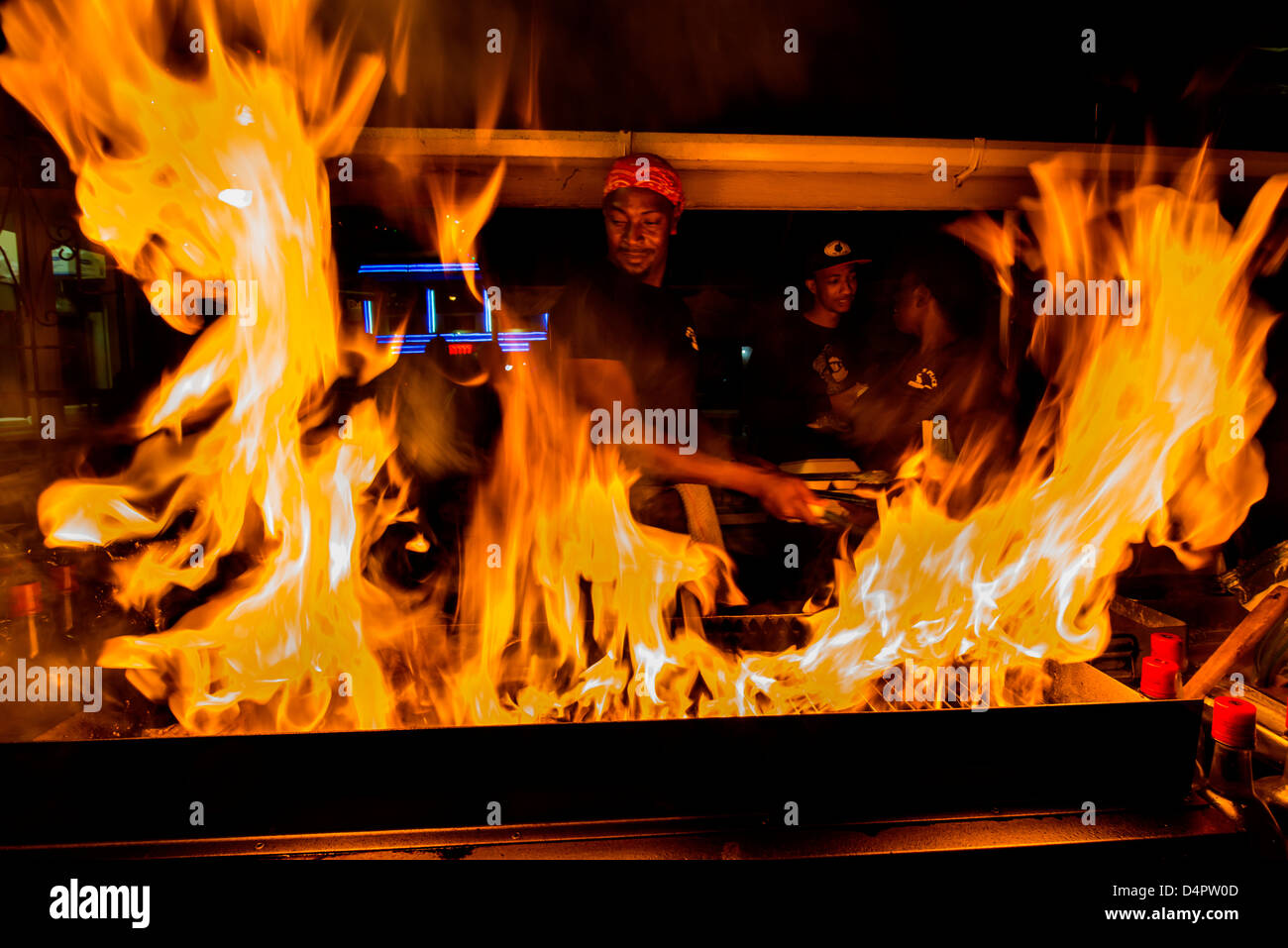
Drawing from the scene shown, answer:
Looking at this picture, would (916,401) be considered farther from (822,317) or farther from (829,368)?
(822,317)

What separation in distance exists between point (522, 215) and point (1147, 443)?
4.18m

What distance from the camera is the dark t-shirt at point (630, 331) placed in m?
3.80

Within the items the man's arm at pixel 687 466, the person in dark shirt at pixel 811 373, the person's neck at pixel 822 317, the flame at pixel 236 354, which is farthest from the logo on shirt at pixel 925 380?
the flame at pixel 236 354

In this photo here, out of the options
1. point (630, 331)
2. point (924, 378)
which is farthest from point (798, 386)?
point (630, 331)

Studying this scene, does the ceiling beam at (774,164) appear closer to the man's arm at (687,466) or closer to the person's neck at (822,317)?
the person's neck at (822,317)

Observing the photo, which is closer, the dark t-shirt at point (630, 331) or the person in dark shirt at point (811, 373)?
the dark t-shirt at point (630, 331)

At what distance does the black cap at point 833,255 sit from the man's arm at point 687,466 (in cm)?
179

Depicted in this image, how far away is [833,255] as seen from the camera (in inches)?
183

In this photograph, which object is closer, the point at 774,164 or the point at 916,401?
the point at 774,164

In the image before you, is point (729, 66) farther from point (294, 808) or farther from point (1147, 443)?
point (294, 808)

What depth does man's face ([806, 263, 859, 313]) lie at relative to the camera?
4.68 metres

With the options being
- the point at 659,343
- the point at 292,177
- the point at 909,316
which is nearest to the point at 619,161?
the point at 659,343

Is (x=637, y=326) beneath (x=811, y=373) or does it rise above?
above

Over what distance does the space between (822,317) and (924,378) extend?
0.81 meters
